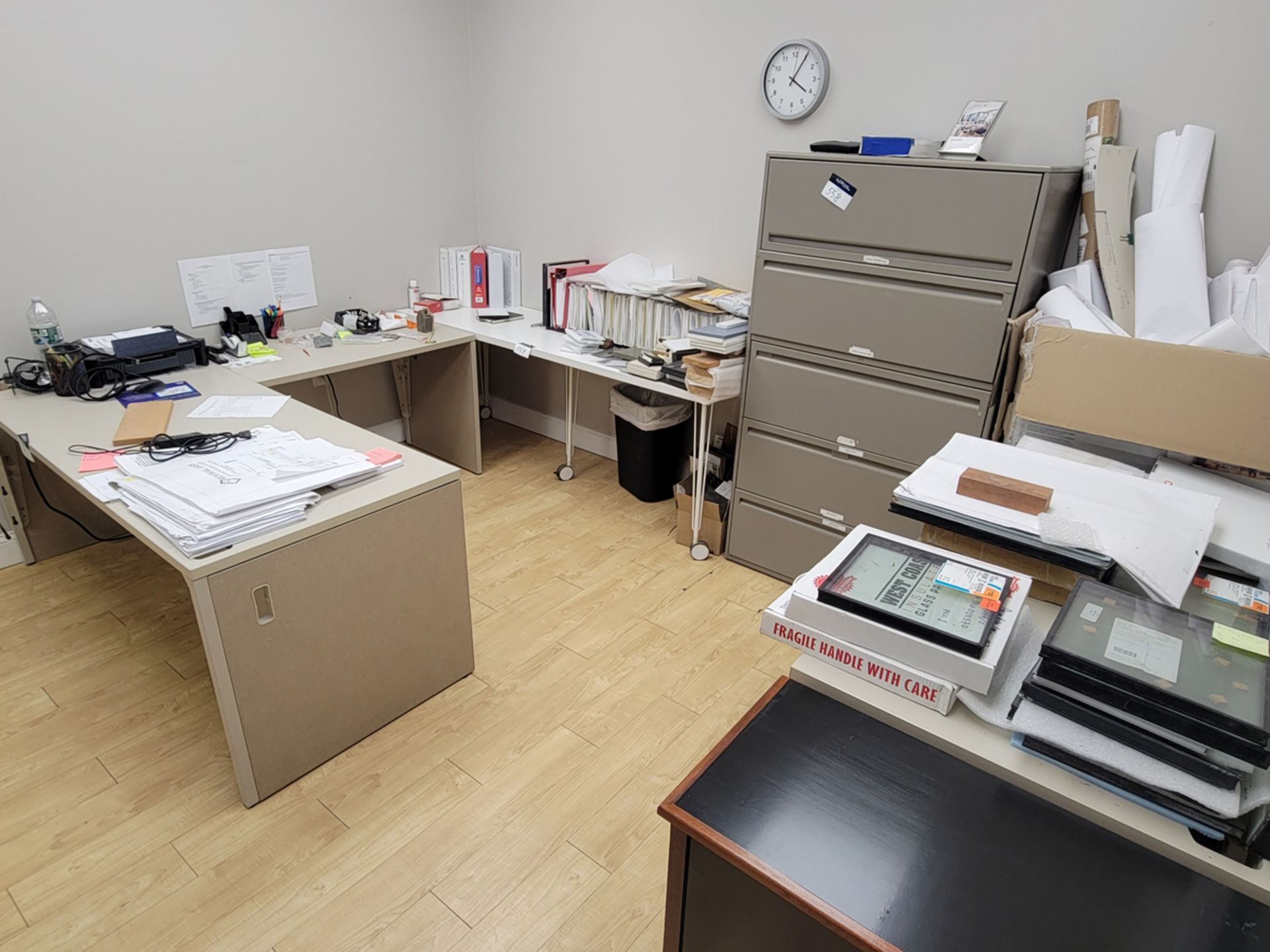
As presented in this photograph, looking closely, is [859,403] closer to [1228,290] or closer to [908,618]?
[1228,290]

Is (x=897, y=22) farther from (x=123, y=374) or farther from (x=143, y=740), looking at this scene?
(x=143, y=740)

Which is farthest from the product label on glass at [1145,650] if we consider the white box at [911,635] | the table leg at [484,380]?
the table leg at [484,380]

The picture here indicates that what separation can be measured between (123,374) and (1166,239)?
3.19 meters

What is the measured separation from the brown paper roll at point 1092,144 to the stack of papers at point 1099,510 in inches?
39.3

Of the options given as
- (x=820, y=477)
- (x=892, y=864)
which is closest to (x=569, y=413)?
(x=820, y=477)

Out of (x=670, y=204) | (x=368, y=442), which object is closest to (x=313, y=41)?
(x=670, y=204)

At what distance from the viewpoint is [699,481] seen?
9.47 feet

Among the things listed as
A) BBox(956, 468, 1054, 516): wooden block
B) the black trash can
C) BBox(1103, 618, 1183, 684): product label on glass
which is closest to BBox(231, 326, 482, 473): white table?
the black trash can

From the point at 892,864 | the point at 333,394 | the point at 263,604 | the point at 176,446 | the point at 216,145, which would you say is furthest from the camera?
the point at 333,394

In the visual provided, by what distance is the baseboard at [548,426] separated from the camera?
3.92 metres

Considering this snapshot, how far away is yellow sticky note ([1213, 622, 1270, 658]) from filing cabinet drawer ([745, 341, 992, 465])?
1297 mm

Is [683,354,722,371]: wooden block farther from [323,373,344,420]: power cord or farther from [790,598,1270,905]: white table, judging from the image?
[323,373,344,420]: power cord

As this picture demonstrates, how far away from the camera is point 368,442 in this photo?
7.00ft

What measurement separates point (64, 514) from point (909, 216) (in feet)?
10.4
